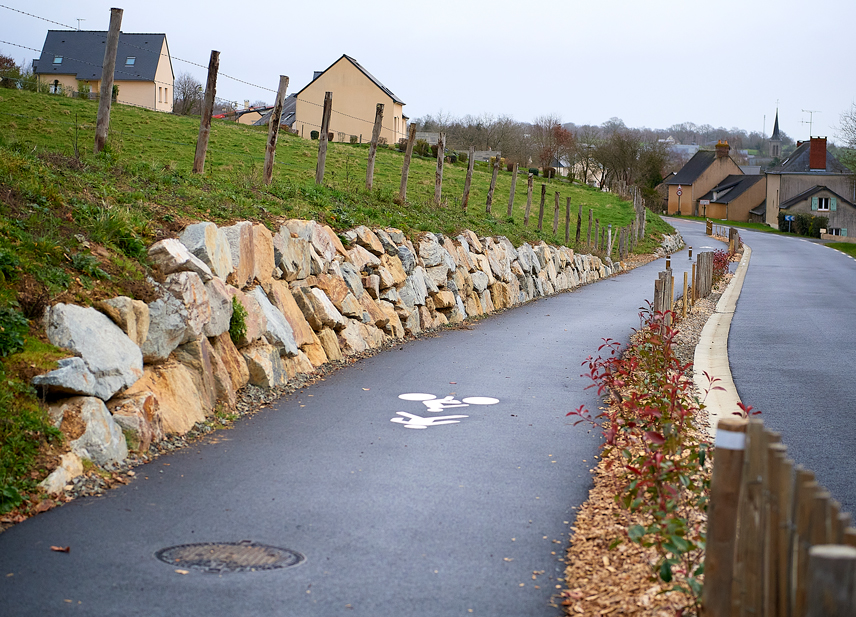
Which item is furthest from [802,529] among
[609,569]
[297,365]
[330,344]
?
[330,344]

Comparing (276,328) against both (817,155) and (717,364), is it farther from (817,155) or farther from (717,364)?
(817,155)

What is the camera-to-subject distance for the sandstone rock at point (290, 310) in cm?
1020

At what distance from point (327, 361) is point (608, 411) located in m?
3.97

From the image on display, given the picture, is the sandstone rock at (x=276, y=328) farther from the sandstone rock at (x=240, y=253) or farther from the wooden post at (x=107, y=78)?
the wooden post at (x=107, y=78)

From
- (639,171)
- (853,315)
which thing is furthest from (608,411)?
(639,171)

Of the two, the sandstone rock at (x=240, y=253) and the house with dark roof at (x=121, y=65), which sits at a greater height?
the house with dark roof at (x=121, y=65)

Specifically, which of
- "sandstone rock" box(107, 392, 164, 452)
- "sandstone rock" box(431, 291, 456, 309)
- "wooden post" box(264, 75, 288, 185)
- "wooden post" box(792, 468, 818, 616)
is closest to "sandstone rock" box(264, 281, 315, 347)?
"sandstone rock" box(107, 392, 164, 452)

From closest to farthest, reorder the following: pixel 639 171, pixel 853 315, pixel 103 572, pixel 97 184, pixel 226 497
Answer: pixel 103 572 → pixel 226 497 → pixel 97 184 → pixel 853 315 → pixel 639 171

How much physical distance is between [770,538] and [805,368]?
9.52 metres

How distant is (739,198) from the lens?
303 feet

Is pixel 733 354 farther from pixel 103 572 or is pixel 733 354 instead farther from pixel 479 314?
pixel 103 572

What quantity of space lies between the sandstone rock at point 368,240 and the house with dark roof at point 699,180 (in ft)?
305

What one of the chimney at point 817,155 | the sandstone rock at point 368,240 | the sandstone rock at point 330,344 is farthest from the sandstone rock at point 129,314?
the chimney at point 817,155

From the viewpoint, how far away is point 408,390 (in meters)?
9.81
